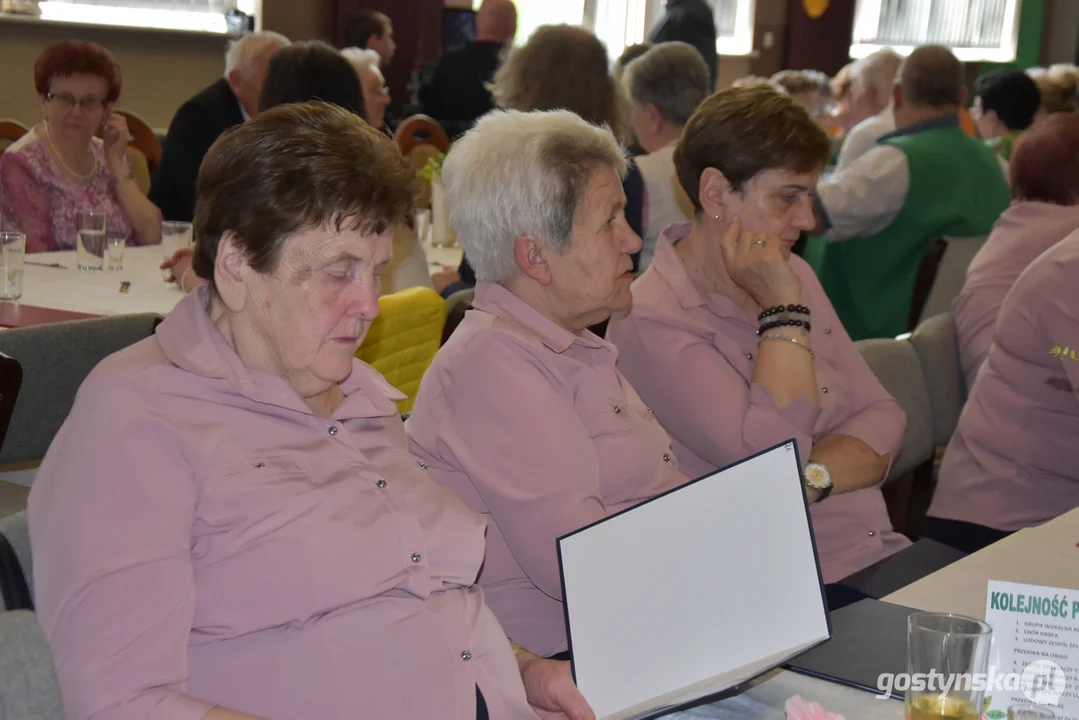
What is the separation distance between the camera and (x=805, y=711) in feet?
3.88

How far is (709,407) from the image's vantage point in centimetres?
217

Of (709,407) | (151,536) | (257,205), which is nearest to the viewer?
(151,536)

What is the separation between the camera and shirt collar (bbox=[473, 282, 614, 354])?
1865mm

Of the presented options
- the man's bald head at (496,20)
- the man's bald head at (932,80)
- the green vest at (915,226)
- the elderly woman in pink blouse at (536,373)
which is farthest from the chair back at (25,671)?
the man's bald head at (496,20)

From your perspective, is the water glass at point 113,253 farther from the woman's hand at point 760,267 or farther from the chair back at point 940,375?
the chair back at point 940,375

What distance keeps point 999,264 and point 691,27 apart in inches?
150

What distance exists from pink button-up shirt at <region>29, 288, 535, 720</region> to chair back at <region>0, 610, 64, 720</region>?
7 cm

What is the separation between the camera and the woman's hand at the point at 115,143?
432cm

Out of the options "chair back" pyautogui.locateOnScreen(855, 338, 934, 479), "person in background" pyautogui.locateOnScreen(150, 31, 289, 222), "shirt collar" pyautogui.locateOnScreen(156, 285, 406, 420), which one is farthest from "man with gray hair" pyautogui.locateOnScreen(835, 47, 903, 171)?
"shirt collar" pyautogui.locateOnScreen(156, 285, 406, 420)

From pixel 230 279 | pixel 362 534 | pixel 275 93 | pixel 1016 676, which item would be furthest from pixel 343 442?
pixel 275 93

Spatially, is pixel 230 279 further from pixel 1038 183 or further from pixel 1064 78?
pixel 1064 78

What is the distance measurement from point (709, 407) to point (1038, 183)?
4.53 ft

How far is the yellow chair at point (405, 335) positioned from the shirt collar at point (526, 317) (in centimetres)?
61

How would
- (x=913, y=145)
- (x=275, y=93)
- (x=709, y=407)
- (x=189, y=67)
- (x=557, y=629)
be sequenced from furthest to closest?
(x=189, y=67) → (x=913, y=145) → (x=275, y=93) → (x=709, y=407) → (x=557, y=629)
